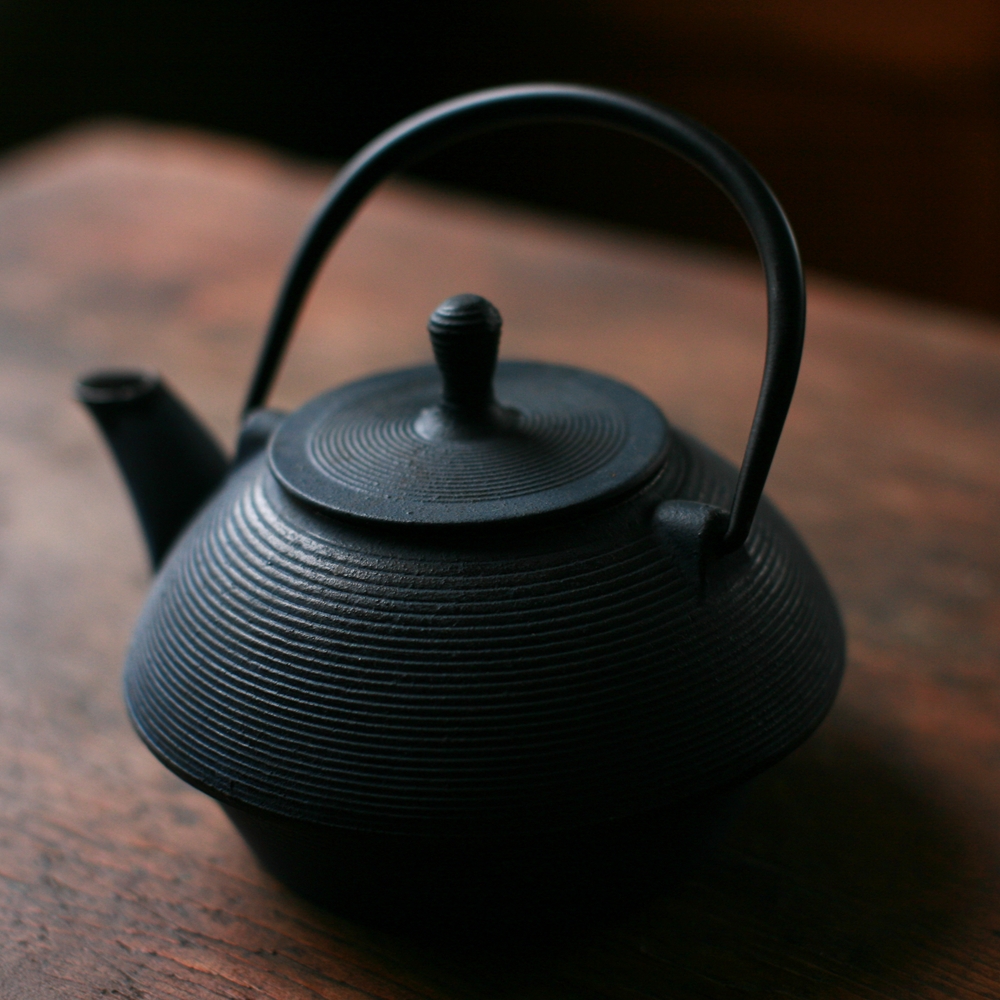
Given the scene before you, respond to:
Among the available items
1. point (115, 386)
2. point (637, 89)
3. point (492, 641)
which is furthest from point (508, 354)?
point (637, 89)

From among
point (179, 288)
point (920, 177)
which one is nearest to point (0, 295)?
point (179, 288)

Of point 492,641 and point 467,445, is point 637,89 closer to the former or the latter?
point 467,445

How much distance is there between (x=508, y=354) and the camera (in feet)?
4.74

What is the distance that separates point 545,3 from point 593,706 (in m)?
3.01

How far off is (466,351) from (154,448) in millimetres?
348

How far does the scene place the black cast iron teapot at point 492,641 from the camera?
0.54 m

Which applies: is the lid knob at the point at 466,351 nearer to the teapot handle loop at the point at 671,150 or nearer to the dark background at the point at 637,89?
the teapot handle loop at the point at 671,150

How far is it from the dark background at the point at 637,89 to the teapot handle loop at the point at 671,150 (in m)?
2.30

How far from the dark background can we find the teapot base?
2.50m

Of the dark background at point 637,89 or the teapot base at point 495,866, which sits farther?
the dark background at point 637,89

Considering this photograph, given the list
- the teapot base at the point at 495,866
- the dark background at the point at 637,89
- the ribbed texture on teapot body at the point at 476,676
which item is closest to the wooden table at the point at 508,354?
the teapot base at the point at 495,866

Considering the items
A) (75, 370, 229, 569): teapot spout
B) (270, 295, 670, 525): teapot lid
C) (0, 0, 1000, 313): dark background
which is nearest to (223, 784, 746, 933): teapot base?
(270, 295, 670, 525): teapot lid

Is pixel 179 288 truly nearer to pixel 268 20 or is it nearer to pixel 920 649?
pixel 920 649

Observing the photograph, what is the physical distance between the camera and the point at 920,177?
275 centimetres
